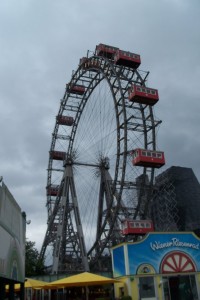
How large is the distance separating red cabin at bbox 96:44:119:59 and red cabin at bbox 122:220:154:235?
1803 cm

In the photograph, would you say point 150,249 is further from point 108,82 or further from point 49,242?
point 49,242

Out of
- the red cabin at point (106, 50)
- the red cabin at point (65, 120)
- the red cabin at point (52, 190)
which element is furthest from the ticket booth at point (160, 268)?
the red cabin at point (52, 190)

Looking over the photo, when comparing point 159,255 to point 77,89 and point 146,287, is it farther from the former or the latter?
point 77,89

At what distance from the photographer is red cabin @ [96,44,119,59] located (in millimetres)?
38656

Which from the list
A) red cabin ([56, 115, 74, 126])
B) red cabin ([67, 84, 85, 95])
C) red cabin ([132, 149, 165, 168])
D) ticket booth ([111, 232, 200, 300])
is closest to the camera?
ticket booth ([111, 232, 200, 300])

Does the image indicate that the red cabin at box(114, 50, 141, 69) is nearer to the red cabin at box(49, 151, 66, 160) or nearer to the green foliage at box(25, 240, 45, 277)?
the red cabin at box(49, 151, 66, 160)

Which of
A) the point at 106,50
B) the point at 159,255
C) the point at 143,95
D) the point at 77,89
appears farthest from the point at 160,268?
the point at 77,89

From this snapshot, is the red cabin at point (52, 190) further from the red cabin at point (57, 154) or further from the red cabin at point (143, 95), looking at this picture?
the red cabin at point (143, 95)

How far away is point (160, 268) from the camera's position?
22.1 metres

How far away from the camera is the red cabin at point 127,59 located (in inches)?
1412

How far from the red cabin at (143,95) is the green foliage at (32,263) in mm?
20407

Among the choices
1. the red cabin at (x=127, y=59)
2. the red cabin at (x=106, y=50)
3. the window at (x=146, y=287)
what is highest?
the red cabin at (x=106, y=50)

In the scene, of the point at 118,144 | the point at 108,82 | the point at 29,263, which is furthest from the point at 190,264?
the point at 29,263

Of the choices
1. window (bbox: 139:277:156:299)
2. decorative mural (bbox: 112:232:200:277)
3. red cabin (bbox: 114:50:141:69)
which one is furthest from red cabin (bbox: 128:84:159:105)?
window (bbox: 139:277:156:299)
